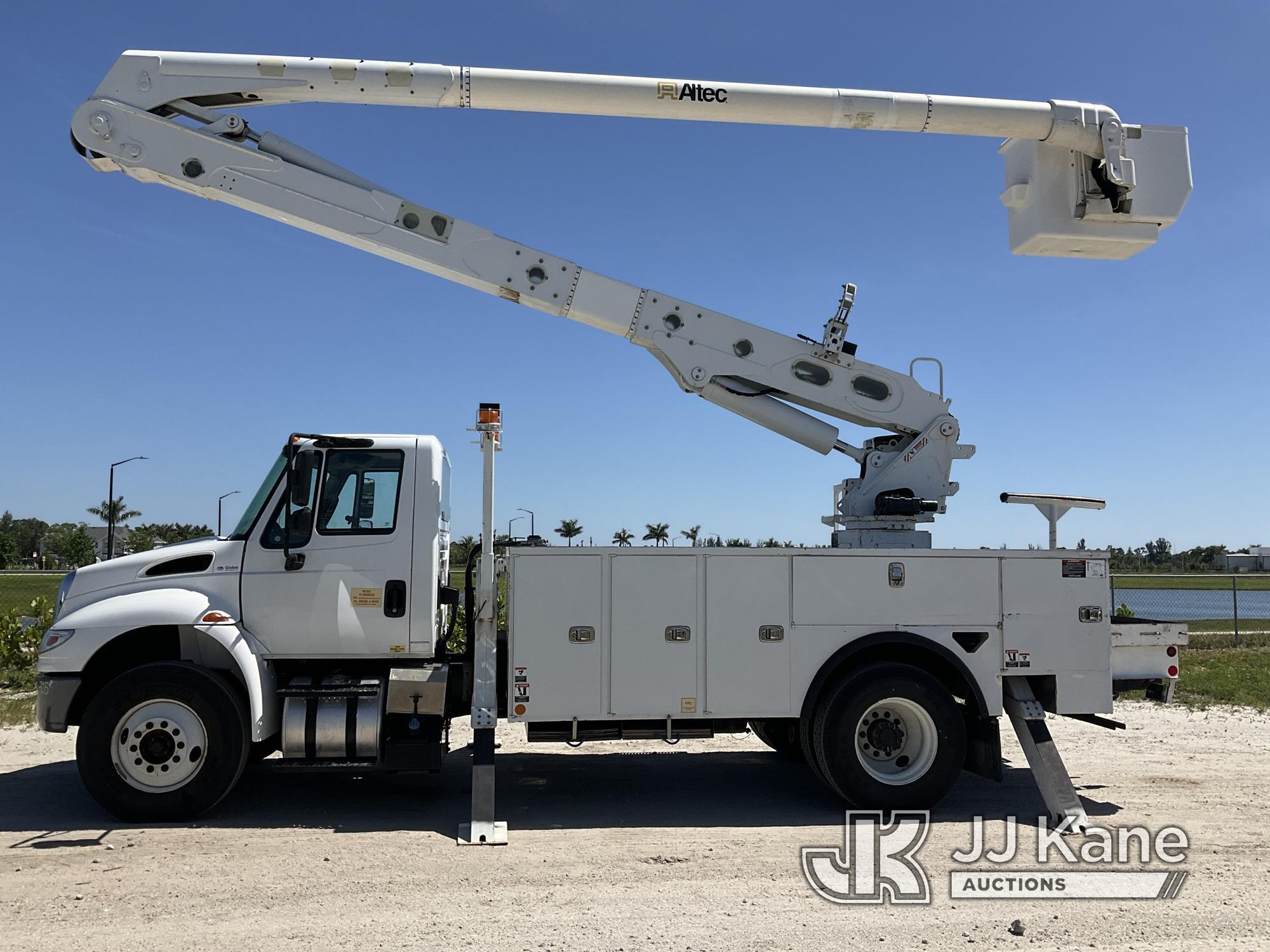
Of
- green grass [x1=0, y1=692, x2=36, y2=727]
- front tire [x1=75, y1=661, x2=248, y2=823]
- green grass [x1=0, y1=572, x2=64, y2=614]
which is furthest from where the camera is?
green grass [x1=0, y1=572, x2=64, y2=614]

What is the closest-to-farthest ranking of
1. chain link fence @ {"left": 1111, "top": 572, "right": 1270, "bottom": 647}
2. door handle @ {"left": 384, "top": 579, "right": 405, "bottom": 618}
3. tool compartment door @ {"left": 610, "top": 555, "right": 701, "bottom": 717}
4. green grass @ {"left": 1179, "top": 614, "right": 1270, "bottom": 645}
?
tool compartment door @ {"left": 610, "top": 555, "right": 701, "bottom": 717} < door handle @ {"left": 384, "top": 579, "right": 405, "bottom": 618} < chain link fence @ {"left": 1111, "top": 572, "right": 1270, "bottom": 647} < green grass @ {"left": 1179, "top": 614, "right": 1270, "bottom": 645}

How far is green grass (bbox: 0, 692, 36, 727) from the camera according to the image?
11025 mm

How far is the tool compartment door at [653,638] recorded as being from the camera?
7.28 m

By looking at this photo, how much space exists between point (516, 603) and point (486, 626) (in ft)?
1.32

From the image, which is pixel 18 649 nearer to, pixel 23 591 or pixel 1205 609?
pixel 23 591

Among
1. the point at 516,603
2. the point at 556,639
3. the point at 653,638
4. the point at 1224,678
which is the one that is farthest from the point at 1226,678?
the point at 516,603

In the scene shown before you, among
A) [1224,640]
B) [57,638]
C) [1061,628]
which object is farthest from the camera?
[1224,640]

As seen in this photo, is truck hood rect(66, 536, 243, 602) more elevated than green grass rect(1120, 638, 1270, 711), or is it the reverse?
truck hood rect(66, 536, 243, 602)

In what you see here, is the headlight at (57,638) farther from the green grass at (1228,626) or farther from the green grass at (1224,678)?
the green grass at (1228,626)

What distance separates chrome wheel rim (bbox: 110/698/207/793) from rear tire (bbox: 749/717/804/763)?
14.2 ft

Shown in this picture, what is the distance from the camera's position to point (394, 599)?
Result: 24.2 feet

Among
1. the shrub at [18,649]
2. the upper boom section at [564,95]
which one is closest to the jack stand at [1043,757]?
the upper boom section at [564,95]

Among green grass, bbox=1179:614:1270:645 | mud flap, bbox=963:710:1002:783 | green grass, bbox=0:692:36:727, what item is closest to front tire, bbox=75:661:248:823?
green grass, bbox=0:692:36:727

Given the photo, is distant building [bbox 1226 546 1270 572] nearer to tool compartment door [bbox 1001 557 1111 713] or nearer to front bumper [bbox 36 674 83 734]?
tool compartment door [bbox 1001 557 1111 713]
